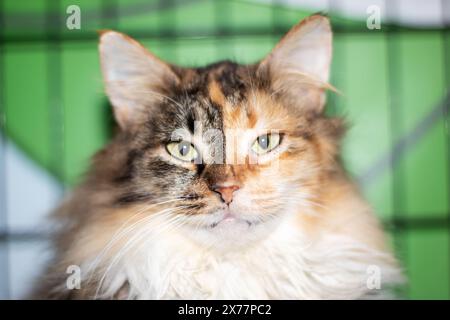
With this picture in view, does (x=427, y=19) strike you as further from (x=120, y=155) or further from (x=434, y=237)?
(x=120, y=155)

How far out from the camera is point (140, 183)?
1325 millimetres

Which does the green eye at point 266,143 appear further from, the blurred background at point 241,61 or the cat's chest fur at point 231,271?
the blurred background at point 241,61

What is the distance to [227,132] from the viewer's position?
128cm

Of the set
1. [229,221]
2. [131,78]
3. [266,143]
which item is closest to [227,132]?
[266,143]

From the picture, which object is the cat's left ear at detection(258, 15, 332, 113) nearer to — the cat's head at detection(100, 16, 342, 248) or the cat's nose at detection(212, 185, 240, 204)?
the cat's head at detection(100, 16, 342, 248)

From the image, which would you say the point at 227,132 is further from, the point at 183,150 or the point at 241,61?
the point at 241,61

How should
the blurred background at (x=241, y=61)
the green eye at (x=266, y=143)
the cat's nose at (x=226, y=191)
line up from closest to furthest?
the cat's nose at (x=226, y=191), the green eye at (x=266, y=143), the blurred background at (x=241, y=61)

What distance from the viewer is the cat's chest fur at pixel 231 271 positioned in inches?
51.6

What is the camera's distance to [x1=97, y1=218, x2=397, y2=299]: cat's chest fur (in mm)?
1310

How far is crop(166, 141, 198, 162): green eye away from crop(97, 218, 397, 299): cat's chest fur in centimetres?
20

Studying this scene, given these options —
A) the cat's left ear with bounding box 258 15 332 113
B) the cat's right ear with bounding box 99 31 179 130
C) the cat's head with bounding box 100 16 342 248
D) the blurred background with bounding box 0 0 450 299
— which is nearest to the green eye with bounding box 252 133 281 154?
the cat's head with bounding box 100 16 342 248

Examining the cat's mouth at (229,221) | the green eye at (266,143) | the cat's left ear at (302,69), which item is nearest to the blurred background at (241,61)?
the cat's left ear at (302,69)

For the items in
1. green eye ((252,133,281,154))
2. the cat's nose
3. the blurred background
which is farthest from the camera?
the blurred background

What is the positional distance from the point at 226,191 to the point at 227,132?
173mm
